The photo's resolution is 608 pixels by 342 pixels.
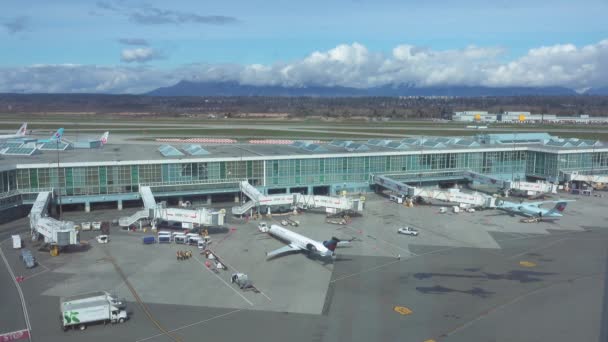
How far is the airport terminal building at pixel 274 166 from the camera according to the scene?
74.4m

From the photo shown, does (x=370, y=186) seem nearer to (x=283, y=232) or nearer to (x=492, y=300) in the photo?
(x=283, y=232)

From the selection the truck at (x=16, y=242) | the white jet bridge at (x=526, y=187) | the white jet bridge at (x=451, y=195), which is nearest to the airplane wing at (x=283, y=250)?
the truck at (x=16, y=242)

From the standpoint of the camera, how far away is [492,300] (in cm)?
4134

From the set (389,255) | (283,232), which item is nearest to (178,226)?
(283,232)

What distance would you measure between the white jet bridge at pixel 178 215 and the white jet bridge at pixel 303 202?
333 inches

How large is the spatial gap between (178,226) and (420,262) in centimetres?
3031

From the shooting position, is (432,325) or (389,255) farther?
(389,255)

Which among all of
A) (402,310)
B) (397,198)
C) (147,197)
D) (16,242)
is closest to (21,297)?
(16,242)

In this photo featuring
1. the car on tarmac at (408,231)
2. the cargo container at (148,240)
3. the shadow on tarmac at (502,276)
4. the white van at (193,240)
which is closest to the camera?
the shadow on tarmac at (502,276)

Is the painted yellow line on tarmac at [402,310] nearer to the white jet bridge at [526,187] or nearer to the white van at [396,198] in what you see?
the white van at [396,198]

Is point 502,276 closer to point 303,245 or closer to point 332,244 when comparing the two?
point 332,244

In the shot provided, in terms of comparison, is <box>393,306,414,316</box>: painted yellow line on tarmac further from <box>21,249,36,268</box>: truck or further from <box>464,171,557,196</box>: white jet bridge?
<box>464,171,557,196</box>: white jet bridge

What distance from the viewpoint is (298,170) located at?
8688 centimetres

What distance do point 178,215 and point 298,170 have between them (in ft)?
93.0
